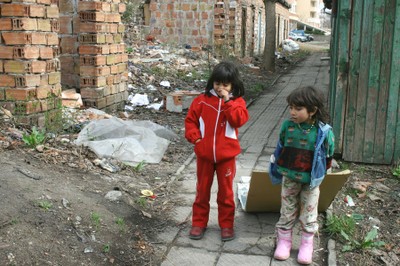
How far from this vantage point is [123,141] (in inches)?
227

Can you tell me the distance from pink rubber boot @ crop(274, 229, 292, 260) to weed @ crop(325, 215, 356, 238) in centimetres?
55

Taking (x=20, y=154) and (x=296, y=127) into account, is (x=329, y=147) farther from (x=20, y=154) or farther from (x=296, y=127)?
(x=20, y=154)

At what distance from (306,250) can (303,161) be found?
69 centimetres

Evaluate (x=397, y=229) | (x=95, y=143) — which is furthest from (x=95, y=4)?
(x=397, y=229)

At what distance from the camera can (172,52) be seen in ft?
48.9

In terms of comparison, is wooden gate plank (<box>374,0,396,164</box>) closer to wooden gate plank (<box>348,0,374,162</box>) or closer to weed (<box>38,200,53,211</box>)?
wooden gate plank (<box>348,0,374,162</box>)

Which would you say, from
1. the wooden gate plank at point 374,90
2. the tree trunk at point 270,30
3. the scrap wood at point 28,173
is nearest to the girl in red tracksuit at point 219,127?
the scrap wood at point 28,173

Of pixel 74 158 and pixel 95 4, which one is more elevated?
pixel 95 4

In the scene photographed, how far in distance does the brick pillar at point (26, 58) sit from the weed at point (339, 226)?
12.6 ft

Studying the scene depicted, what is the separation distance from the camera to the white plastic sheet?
18.4 feet

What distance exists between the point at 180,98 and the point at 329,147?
18.0ft

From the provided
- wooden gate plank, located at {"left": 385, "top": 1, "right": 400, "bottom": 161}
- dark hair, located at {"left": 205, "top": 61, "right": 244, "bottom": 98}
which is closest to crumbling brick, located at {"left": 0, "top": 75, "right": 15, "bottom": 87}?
dark hair, located at {"left": 205, "top": 61, "right": 244, "bottom": 98}

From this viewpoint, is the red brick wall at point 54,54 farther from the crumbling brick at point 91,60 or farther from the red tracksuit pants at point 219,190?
the red tracksuit pants at point 219,190

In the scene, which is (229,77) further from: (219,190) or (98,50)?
(98,50)
